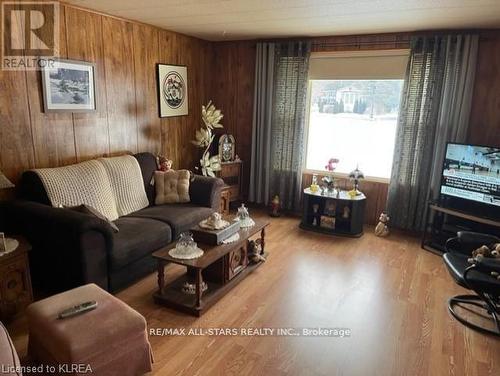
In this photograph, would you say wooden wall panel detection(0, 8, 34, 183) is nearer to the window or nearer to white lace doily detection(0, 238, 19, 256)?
white lace doily detection(0, 238, 19, 256)

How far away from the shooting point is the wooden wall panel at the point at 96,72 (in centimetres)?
314

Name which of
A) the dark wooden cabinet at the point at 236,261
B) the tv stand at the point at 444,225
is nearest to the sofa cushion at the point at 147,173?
the dark wooden cabinet at the point at 236,261

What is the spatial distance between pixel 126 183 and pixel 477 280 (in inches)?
117

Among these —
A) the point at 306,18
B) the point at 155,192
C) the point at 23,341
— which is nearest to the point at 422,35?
the point at 306,18

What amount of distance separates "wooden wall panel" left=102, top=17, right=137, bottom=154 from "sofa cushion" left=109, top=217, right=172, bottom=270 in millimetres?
1033

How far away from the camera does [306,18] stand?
3.35 meters

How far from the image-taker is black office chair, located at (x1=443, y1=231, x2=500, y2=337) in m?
2.32

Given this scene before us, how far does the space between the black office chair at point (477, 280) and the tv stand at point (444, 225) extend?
700 mm

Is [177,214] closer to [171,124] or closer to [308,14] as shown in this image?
[171,124]

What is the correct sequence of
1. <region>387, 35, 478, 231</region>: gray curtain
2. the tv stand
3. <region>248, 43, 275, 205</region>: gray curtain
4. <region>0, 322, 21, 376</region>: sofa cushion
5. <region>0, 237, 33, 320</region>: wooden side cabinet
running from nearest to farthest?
<region>0, 322, 21, 376</region>: sofa cushion → <region>0, 237, 33, 320</region>: wooden side cabinet → the tv stand → <region>387, 35, 478, 231</region>: gray curtain → <region>248, 43, 275, 205</region>: gray curtain

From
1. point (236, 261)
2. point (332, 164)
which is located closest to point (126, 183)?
point (236, 261)

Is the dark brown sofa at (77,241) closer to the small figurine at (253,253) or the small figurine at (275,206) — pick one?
the small figurine at (253,253)

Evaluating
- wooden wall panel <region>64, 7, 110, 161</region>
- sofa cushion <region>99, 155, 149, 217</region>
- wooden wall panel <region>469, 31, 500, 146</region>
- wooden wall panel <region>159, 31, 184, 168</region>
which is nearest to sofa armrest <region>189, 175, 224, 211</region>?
sofa cushion <region>99, 155, 149, 217</region>

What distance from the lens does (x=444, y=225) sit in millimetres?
3709
